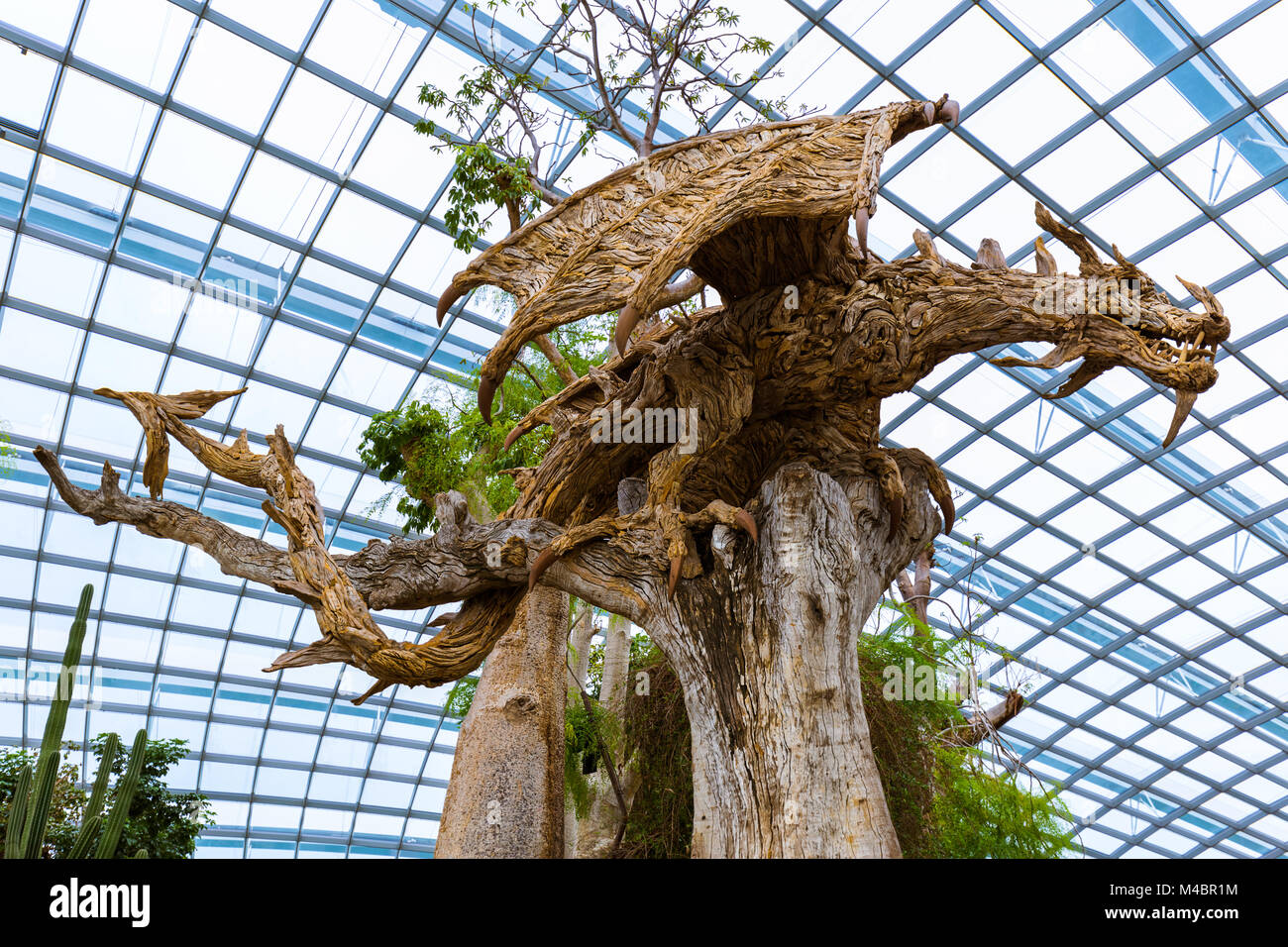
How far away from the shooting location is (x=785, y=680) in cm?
517

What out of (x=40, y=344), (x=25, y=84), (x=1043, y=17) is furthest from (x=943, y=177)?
(x=40, y=344)

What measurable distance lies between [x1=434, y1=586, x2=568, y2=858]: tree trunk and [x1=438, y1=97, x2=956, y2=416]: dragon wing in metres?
2.38

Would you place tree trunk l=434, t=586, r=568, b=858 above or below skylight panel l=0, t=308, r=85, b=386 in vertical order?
below

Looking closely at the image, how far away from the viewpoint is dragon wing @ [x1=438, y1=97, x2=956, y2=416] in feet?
16.3

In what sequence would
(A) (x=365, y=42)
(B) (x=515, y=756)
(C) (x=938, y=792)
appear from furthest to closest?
1. (A) (x=365, y=42)
2. (C) (x=938, y=792)
3. (B) (x=515, y=756)

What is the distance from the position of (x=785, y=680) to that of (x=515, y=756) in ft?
8.85

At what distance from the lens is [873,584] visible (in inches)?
Result: 235

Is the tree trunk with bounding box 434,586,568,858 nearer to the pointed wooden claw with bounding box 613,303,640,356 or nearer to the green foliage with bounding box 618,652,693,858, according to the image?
the green foliage with bounding box 618,652,693,858

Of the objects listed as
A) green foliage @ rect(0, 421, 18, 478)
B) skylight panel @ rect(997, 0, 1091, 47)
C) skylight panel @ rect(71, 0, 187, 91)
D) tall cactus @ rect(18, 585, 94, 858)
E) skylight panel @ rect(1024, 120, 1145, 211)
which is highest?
skylight panel @ rect(71, 0, 187, 91)

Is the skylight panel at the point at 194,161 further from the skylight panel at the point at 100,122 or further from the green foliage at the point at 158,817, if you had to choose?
the green foliage at the point at 158,817

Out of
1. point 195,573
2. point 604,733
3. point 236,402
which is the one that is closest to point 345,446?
point 236,402

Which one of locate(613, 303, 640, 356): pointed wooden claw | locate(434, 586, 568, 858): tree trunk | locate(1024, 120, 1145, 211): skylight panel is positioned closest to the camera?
locate(613, 303, 640, 356): pointed wooden claw

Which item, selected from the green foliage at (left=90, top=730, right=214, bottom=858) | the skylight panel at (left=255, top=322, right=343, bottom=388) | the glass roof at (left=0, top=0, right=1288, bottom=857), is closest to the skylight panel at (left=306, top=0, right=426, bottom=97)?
the glass roof at (left=0, top=0, right=1288, bottom=857)

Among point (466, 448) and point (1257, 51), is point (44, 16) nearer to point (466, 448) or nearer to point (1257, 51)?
point (466, 448)
